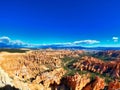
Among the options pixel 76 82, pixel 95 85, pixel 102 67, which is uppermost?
pixel 102 67

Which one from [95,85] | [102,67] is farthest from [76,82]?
[102,67]

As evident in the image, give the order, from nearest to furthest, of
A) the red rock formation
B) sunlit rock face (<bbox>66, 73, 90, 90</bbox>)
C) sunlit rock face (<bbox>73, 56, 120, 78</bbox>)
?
1. sunlit rock face (<bbox>66, 73, 90, 90</bbox>)
2. the red rock formation
3. sunlit rock face (<bbox>73, 56, 120, 78</bbox>)

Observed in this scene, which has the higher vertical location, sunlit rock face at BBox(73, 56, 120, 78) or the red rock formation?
sunlit rock face at BBox(73, 56, 120, 78)

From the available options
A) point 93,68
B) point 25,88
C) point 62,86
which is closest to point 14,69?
point 62,86

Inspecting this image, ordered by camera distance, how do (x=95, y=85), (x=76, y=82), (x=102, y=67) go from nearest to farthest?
1. (x=76, y=82)
2. (x=95, y=85)
3. (x=102, y=67)

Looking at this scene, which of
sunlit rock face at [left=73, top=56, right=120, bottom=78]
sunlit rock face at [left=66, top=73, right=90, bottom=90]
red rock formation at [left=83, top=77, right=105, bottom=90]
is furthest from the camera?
sunlit rock face at [left=73, top=56, right=120, bottom=78]

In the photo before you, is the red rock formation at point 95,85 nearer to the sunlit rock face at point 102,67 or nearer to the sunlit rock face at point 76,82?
the sunlit rock face at point 76,82

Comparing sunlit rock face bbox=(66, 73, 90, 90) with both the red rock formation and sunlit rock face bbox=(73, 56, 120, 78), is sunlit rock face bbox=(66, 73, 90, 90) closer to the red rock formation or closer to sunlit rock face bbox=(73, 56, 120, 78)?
the red rock formation

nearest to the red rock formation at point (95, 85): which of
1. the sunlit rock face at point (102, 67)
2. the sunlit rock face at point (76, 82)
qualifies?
the sunlit rock face at point (76, 82)

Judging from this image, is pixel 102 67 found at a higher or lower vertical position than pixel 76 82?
higher

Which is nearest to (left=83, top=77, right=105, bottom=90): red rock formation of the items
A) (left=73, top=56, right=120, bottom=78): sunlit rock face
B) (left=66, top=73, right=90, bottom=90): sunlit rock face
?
(left=66, top=73, right=90, bottom=90): sunlit rock face

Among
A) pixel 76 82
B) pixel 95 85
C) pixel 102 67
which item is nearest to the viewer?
pixel 76 82

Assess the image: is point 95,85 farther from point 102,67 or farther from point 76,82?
point 102,67

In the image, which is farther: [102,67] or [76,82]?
[102,67]
